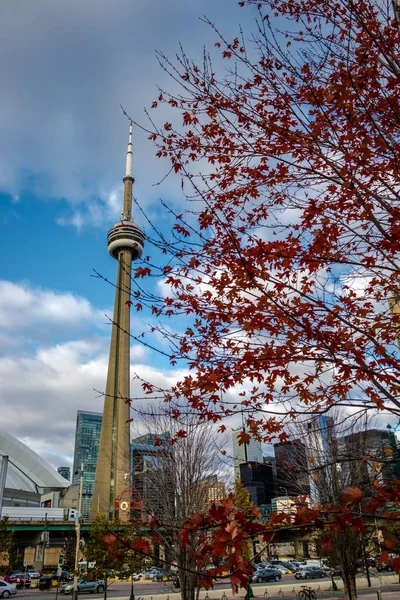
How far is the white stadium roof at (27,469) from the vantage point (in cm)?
8731

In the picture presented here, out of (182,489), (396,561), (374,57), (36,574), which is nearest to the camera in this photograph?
(396,561)

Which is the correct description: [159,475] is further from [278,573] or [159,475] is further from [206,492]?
[278,573]

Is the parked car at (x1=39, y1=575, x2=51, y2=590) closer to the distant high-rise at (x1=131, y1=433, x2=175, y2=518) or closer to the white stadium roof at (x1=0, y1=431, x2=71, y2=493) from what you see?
the distant high-rise at (x1=131, y1=433, x2=175, y2=518)

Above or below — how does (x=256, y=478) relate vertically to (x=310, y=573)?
above

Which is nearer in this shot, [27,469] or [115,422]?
[115,422]

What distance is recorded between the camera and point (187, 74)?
7.46 m

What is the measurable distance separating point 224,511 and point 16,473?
97.1m

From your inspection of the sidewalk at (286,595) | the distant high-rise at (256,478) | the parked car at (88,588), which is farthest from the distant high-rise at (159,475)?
the parked car at (88,588)

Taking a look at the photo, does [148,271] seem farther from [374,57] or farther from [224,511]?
[374,57]

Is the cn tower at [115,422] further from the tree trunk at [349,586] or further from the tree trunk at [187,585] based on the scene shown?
the tree trunk at [187,585]

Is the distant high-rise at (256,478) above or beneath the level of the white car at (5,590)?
above

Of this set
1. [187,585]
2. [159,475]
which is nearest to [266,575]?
[159,475]

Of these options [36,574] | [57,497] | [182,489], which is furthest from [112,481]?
[182,489]

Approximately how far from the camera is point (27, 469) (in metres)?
89.2
